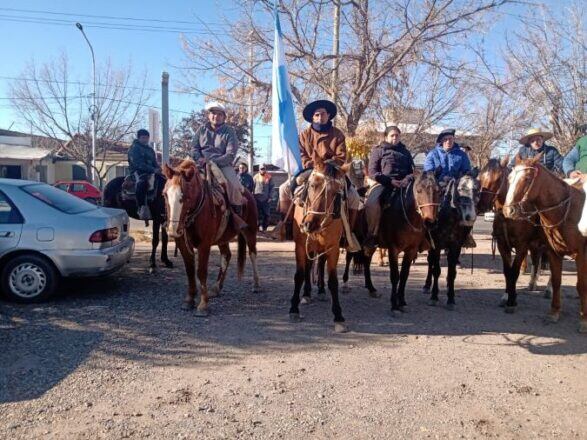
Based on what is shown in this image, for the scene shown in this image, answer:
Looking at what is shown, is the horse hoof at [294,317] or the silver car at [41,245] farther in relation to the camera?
the silver car at [41,245]

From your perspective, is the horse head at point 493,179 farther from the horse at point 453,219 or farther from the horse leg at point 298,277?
the horse leg at point 298,277

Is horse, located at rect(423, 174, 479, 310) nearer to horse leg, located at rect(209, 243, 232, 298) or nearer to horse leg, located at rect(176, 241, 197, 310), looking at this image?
horse leg, located at rect(209, 243, 232, 298)

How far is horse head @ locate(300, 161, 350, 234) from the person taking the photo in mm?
5762

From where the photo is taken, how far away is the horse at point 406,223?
6.54 meters

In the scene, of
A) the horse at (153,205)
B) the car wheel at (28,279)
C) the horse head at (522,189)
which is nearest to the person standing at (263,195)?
the horse at (153,205)

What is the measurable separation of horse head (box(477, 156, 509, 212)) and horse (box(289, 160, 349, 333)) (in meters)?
3.10

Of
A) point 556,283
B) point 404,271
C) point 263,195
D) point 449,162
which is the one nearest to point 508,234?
point 556,283

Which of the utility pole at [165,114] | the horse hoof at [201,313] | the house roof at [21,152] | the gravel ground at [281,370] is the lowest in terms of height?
the gravel ground at [281,370]

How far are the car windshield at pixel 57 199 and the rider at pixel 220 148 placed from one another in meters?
2.19

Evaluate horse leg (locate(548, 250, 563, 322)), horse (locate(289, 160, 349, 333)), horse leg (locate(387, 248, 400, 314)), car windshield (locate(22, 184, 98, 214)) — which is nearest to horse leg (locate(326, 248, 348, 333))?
horse (locate(289, 160, 349, 333))

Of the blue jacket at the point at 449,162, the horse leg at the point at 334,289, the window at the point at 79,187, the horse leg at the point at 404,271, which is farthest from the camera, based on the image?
the window at the point at 79,187

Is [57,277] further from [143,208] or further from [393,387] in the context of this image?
[393,387]

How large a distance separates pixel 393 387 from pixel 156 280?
564cm

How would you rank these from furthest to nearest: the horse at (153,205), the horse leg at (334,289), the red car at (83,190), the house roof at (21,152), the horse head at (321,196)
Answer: the house roof at (21,152)
the red car at (83,190)
the horse at (153,205)
the horse leg at (334,289)
the horse head at (321,196)
